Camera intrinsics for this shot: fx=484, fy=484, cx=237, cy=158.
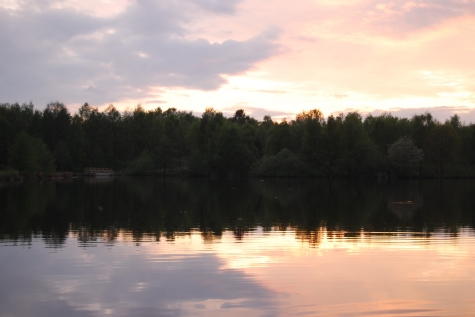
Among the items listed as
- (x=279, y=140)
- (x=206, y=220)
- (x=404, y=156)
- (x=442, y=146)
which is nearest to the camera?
(x=206, y=220)

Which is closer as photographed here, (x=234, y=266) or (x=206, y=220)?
(x=234, y=266)

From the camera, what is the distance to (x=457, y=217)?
2378 centimetres

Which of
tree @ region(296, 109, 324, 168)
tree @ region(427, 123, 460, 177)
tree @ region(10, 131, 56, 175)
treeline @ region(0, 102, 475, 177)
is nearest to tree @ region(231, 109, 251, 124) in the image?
treeline @ region(0, 102, 475, 177)

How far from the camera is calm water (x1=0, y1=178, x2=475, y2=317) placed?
29.2 feet

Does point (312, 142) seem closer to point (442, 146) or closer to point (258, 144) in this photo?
point (258, 144)

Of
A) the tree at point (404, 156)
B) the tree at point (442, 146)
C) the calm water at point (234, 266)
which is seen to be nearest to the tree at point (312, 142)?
the tree at point (404, 156)

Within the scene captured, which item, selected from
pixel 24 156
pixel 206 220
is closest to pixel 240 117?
pixel 24 156

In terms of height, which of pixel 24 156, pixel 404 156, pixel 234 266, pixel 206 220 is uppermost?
pixel 404 156

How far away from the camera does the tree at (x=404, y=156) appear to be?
9662cm

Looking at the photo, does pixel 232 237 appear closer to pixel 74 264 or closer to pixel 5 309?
pixel 74 264

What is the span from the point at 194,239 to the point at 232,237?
139cm

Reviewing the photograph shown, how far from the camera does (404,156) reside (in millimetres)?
96812

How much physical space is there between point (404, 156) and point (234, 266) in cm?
9111

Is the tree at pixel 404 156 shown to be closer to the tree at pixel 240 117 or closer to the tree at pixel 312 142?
the tree at pixel 312 142
